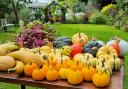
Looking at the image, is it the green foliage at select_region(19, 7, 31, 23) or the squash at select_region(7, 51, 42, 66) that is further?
the green foliage at select_region(19, 7, 31, 23)

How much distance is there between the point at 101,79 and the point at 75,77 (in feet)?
0.52

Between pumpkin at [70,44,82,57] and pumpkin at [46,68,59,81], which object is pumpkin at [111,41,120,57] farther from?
pumpkin at [46,68,59,81]

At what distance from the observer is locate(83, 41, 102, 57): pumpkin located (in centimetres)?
251

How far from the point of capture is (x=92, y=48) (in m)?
2.54

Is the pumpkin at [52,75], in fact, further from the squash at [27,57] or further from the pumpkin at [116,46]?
the pumpkin at [116,46]

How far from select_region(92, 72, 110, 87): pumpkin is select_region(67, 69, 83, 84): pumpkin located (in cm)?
8

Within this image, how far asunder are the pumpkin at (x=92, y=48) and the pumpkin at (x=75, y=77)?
536 millimetres

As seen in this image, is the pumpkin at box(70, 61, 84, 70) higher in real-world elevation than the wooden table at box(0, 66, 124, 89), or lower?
higher

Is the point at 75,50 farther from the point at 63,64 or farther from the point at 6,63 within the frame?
the point at 6,63

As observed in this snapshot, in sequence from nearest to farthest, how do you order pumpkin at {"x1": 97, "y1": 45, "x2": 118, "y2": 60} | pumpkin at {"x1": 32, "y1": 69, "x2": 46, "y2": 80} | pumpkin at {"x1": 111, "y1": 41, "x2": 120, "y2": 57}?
pumpkin at {"x1": 32, "y1": 69, "x2": 46, "y2": 80}, pumpkin at {"x1": 97, "y1": 45, "x2": 118, "y2": 60}, pumpkin at {"x1": 111, "y1": 41, "x2": 120, "y2": 57}

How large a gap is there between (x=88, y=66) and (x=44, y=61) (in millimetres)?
316

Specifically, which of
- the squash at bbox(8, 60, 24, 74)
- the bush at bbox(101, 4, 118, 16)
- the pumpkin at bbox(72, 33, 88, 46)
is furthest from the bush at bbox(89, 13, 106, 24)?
the squash at bbox(8, 60, 24, 74)

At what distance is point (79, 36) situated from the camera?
9.23 ft

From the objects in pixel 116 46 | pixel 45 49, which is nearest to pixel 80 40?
pixel 116 46
